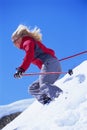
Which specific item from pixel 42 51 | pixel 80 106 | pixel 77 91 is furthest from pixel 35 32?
pixel 80 106

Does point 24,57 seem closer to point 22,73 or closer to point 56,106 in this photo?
point 22,73

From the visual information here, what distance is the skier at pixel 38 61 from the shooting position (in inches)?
252

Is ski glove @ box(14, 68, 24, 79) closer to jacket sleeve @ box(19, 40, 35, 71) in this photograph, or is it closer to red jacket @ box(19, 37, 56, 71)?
jacket sleeve @ box(19, 40, 35, 71)

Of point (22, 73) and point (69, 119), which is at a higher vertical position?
point (22, 73)

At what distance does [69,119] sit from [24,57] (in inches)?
56.2

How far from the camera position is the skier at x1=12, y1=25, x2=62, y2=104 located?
21.0 feet

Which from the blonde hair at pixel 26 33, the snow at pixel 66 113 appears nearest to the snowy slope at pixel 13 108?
the blonde hair at pixel 26 33

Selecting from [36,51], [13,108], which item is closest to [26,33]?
[36,51]

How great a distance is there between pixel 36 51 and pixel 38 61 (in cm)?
14

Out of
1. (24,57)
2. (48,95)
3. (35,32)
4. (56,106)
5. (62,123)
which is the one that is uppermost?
(35,32)

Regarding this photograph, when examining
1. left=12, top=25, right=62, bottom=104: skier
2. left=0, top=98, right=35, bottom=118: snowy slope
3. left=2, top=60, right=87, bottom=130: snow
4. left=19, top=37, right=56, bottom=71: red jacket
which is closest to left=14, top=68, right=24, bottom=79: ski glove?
left=12, top=25, right=62, bottom=104: skier

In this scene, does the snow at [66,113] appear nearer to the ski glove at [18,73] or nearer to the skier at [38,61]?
the skier at [38,61]

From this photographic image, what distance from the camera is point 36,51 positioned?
21.6 ft

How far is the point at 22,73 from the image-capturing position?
6.32m
